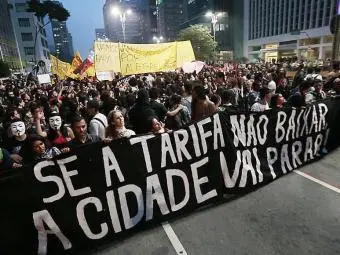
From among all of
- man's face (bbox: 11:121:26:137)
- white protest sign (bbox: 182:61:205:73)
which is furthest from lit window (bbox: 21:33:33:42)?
man's face (bbox: 11:121:26:137)

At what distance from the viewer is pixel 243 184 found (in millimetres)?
4879

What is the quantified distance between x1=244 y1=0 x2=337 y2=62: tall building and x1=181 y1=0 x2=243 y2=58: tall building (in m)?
2.53

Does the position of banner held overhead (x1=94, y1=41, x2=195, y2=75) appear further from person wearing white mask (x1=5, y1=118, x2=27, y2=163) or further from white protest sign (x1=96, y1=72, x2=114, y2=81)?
person wearing white mask (x1=5, y1=118, x2=27, y2=163)

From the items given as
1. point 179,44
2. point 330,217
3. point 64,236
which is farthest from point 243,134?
point 179,44

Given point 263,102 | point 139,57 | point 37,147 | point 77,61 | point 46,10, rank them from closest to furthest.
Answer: point 37,147 < point 263,102 < point 139,57 < point 77,61 < point 46,10

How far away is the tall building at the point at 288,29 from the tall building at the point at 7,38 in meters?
62.8

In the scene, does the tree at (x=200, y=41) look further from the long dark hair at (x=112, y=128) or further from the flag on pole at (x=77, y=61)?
the long dark hair at (x=112, y=128)

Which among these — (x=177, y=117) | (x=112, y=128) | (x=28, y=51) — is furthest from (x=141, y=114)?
(x=28, y=51)

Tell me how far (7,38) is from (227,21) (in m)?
63.1

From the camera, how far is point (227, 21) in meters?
89.3

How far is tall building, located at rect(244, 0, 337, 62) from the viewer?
61.9 m

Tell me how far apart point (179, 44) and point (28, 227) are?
8.66m

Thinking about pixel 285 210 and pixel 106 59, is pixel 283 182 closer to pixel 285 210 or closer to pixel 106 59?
pixel 285 210

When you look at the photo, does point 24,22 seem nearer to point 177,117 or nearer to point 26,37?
point 26,37
